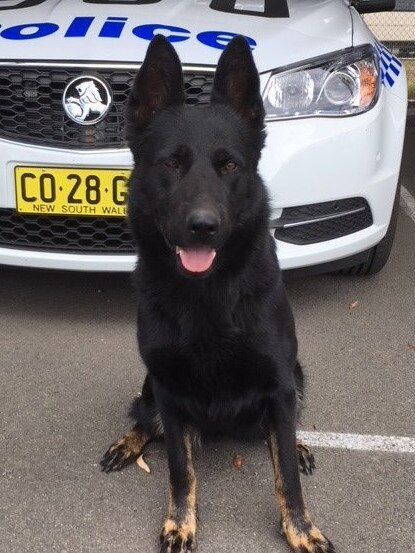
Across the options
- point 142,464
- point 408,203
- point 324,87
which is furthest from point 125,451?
point 408,203

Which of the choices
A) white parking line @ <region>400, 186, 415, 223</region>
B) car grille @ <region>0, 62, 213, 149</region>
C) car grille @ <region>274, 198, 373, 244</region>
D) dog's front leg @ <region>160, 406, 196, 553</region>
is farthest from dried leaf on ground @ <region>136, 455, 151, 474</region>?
white parking line @ <region>400, 186, 415, 223</region>

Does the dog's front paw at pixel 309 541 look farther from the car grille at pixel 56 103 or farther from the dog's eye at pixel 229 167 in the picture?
the car grille at pixel 56 103

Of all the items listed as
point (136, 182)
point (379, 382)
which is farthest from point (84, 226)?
point (379, 382)

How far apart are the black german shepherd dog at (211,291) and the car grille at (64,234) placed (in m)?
0.98

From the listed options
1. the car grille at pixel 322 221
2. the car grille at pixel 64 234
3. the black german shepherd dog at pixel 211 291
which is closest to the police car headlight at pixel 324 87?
the car grille at pixel 322 221

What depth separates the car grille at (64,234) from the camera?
126 inches

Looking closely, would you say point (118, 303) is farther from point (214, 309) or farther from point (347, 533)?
point (347, 533)

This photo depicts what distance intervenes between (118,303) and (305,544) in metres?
1.87

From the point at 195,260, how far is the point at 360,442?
3.50 ft

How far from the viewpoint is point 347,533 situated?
220cm

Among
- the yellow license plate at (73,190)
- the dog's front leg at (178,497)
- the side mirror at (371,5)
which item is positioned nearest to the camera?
the dog's front leg at (178,497)

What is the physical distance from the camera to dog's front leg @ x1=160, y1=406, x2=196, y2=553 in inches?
84.9

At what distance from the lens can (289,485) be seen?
2.13 m

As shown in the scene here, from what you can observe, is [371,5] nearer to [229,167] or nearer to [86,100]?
[86,100]
